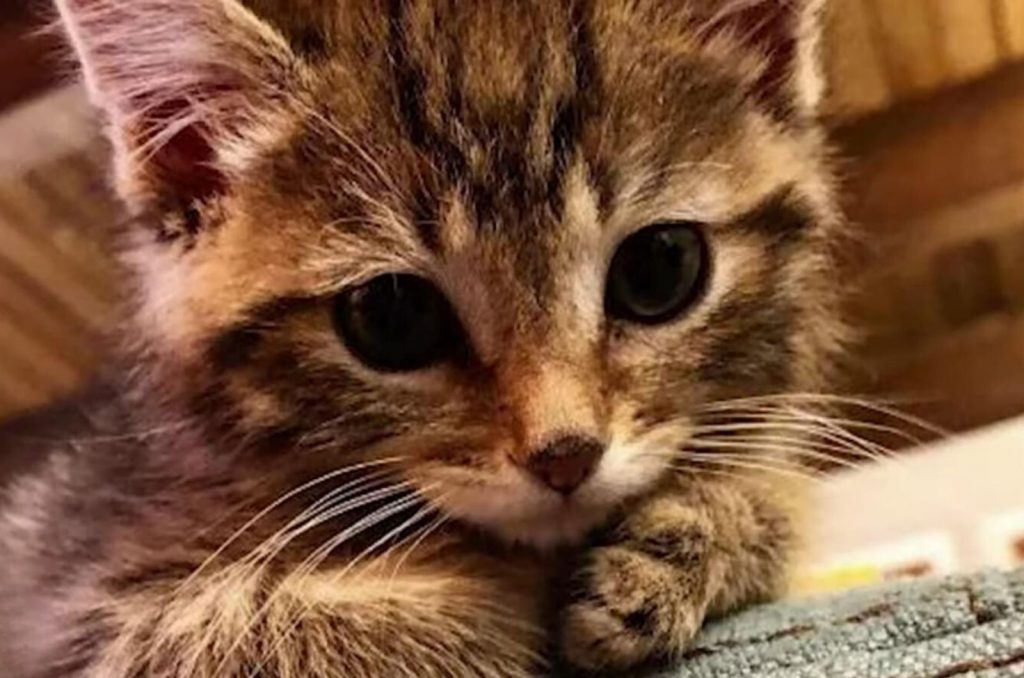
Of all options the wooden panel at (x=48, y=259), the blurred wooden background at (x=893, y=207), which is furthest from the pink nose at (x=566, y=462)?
the wooden panel at (x=48, y=259)

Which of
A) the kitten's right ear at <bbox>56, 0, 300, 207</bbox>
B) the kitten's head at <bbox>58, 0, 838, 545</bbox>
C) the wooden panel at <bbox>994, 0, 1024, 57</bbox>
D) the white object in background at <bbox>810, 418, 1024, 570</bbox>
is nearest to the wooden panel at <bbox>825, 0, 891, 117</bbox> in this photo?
the wooden panel at <bbox>994, 0, 1024, 57</bbox>

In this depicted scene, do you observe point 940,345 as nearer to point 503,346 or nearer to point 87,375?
point 87,375

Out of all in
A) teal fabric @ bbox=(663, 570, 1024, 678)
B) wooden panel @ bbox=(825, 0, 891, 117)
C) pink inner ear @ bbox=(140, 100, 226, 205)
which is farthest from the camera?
wooden panel @ bbox=(825, 0, 891, 117)

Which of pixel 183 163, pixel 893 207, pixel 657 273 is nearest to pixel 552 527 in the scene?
pixel 657 273

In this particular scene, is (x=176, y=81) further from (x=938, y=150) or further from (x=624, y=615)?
(x=938, y=150)

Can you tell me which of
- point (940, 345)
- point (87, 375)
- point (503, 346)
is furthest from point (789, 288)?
point (940, 345)

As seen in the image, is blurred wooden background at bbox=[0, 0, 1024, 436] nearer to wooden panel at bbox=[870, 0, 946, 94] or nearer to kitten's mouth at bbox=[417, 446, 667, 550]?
wooden panel at bbox=[870, 0, 946, 94]
